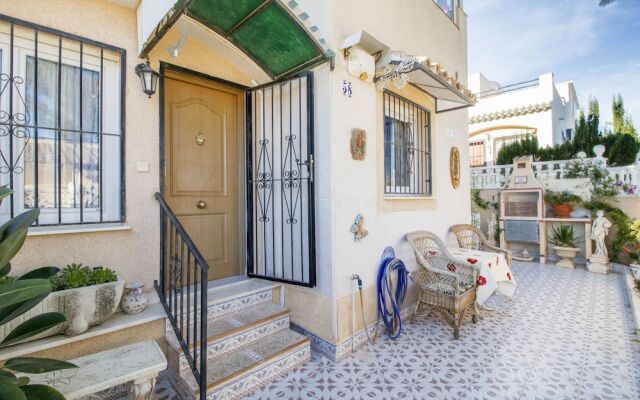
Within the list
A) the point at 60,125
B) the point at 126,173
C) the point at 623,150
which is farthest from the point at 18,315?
the point at 623,150

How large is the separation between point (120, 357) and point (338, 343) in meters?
1.82

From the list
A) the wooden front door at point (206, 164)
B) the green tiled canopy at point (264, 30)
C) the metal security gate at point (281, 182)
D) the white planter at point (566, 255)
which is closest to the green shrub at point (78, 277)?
the wooden front door at point (206, 164)

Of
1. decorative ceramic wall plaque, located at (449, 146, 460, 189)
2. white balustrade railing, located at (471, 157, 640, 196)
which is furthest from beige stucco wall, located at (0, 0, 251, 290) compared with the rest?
white balustrade railing, located at (471, 157, 640, 196)

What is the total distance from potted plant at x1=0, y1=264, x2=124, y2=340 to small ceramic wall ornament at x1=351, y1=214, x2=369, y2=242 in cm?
210

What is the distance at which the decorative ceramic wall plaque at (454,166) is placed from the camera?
5.01m

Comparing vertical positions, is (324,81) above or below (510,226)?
above

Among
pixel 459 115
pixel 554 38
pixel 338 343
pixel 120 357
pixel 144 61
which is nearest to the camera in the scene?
pixel 120 357

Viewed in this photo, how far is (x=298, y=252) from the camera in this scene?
3121 mm

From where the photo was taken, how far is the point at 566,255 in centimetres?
664

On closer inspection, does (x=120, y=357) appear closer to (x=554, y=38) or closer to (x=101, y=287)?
(x=101, y=287)

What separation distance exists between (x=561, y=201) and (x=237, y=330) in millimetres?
8413

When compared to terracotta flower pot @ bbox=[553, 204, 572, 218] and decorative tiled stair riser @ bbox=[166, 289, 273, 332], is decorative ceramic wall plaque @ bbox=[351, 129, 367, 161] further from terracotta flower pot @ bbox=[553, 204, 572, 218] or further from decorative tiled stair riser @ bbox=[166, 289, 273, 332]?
terracotta flower pot @ bbox=[553, 204, 572, 218]

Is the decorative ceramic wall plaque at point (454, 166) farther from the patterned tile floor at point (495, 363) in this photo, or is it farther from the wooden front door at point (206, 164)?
the wooden front door at point (206, 164)

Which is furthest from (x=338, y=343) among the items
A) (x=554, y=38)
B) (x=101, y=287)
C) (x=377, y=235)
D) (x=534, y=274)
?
→ (x=554, y=38)
